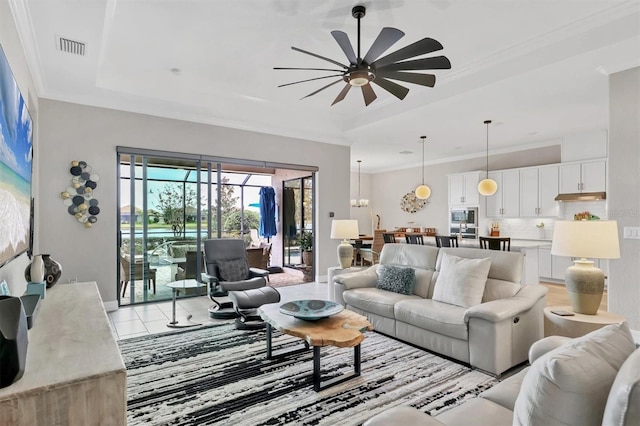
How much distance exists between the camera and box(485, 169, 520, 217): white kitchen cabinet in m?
7.62

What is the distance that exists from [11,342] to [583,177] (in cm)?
806

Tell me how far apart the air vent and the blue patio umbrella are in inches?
212

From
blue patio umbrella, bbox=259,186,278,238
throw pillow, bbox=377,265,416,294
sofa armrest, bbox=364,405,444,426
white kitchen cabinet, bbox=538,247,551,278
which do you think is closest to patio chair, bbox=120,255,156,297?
throw pillow, bbox=377,265,416,294

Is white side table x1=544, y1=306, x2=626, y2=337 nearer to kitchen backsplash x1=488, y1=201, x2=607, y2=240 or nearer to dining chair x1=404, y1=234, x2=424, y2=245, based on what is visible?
dining chair x1=404, y1=234, x2=424, y2=245

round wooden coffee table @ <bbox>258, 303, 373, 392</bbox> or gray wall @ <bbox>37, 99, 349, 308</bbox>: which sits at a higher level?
gray wall @ <bbox>37, 99, 349, 308</bbox>

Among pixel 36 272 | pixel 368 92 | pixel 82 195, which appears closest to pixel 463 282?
pixel 368 92

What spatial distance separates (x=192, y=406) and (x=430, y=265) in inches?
107

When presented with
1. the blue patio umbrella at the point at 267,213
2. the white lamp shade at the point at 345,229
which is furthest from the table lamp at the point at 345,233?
the blue patio umbrella at the point at 267,213

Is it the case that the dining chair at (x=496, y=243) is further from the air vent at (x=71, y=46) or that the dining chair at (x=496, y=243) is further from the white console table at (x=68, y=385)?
the air vent at (x=71, y=46)

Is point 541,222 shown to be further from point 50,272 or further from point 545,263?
point 50,272

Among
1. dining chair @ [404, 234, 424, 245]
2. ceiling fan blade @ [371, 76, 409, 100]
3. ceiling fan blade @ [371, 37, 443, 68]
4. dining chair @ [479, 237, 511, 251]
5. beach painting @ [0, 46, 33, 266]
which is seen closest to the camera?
beach painting @ [0, 46, 33, 266]

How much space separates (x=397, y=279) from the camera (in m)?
3.89

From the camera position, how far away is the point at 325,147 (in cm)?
683

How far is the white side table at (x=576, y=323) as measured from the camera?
2.69 meters
